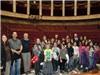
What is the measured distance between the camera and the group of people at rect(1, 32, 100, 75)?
30.6 ft

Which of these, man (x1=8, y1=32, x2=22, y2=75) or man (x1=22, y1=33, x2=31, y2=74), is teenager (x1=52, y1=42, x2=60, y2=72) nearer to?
man (x1=22, y1=33, x2=31, y2=74)

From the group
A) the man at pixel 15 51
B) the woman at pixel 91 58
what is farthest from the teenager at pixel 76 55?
the man at pixel 15 51

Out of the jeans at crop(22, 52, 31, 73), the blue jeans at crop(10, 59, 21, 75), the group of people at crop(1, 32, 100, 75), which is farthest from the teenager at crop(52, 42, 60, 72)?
the blue jeans at crop(10, 59, 21, 75)

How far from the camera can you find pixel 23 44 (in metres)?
10.3

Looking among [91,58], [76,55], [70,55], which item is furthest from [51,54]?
[91,58]

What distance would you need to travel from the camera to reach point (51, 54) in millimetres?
10977

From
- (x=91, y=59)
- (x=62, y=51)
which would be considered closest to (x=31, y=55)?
(x=62, y=51)

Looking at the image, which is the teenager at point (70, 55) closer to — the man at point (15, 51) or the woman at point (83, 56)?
the woman at point (83, 56)

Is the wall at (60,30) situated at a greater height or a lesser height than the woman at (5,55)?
greater

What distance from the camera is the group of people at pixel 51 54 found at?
932 centimetres

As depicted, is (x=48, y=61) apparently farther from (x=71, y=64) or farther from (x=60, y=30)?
(x=60, y=30)

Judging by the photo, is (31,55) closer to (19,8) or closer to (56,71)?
(56,71)

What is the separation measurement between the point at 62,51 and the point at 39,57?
1.47 m

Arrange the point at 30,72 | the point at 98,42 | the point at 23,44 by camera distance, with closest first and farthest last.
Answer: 1. the point at 23,44
2. the point at 30,72
3. the point at 98,42
